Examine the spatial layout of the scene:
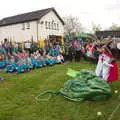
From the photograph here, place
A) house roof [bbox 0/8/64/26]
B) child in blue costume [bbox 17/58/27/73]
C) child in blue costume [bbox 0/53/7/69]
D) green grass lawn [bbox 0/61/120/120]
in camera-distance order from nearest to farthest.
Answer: green grass lawn [bbox 0/61/120/120] < child in blue costume [bbox 17/58/27/73] < child in blue costume [bbox 0/53/7/69] < house roof [bbox 0/8/64/26]

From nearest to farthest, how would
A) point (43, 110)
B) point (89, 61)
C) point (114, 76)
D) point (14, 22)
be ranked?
point (43, 110) < point (114, 76) < point (89, 61) < point (14, 22)

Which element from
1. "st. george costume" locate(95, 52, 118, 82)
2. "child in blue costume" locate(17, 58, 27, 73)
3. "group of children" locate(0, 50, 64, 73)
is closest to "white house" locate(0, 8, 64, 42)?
"group of children" locate(0, 50, 64, 73)

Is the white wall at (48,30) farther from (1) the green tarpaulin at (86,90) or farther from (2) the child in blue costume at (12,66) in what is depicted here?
(1) the green tarpaulin at (86,90)

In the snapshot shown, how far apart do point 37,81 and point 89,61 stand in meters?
7.76

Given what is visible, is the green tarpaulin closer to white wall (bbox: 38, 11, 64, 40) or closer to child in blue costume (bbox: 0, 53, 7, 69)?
child in blue costume (bbox: 0, 53, 7, 69)

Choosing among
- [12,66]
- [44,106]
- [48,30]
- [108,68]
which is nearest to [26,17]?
[48,30]

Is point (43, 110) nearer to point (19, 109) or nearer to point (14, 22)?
point (19, 109)

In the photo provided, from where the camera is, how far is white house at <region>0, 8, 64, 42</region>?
132 ft

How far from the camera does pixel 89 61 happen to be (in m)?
19.6

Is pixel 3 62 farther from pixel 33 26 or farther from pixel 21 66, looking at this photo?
pixel 33 26

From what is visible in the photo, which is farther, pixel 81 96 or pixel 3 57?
pixel 3 57

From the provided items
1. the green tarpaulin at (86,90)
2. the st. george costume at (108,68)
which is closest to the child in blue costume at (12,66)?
the green tarpaulin at (86,90)

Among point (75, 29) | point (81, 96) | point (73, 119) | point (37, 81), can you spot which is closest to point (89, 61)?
point (37, 81)

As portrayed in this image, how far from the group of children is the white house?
20.3 metres
